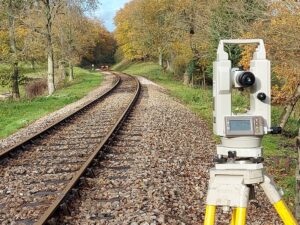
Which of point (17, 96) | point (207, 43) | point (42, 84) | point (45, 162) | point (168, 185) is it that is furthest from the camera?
point (42, 84)

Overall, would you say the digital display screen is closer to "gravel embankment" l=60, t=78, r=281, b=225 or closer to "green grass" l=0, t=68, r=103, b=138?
"gravel embankment" l=60, t=78, r=281, b=225

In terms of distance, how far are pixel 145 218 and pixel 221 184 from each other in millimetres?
2147

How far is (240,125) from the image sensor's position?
316 cm

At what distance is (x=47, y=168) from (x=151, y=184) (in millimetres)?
2020

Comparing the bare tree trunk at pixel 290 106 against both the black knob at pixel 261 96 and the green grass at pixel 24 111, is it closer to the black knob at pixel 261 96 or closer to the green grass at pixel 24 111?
the green grass at pixel 24 111

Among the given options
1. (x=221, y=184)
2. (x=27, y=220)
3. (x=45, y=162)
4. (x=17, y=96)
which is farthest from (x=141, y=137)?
(x=17, y=96)

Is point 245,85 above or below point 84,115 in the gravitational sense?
above

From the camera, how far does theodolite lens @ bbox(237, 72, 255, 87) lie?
10.2 ft

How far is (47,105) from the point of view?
20828mm

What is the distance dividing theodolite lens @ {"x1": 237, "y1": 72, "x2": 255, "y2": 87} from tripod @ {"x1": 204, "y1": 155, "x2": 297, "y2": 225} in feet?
1.79


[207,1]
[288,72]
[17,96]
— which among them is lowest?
[17,96]

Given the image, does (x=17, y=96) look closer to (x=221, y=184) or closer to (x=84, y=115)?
(x=84, y=115)

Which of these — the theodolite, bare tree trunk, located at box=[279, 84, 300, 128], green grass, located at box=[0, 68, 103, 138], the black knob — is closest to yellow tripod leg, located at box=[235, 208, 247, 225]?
the theodolite

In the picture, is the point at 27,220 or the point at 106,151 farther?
the point at 106,151
